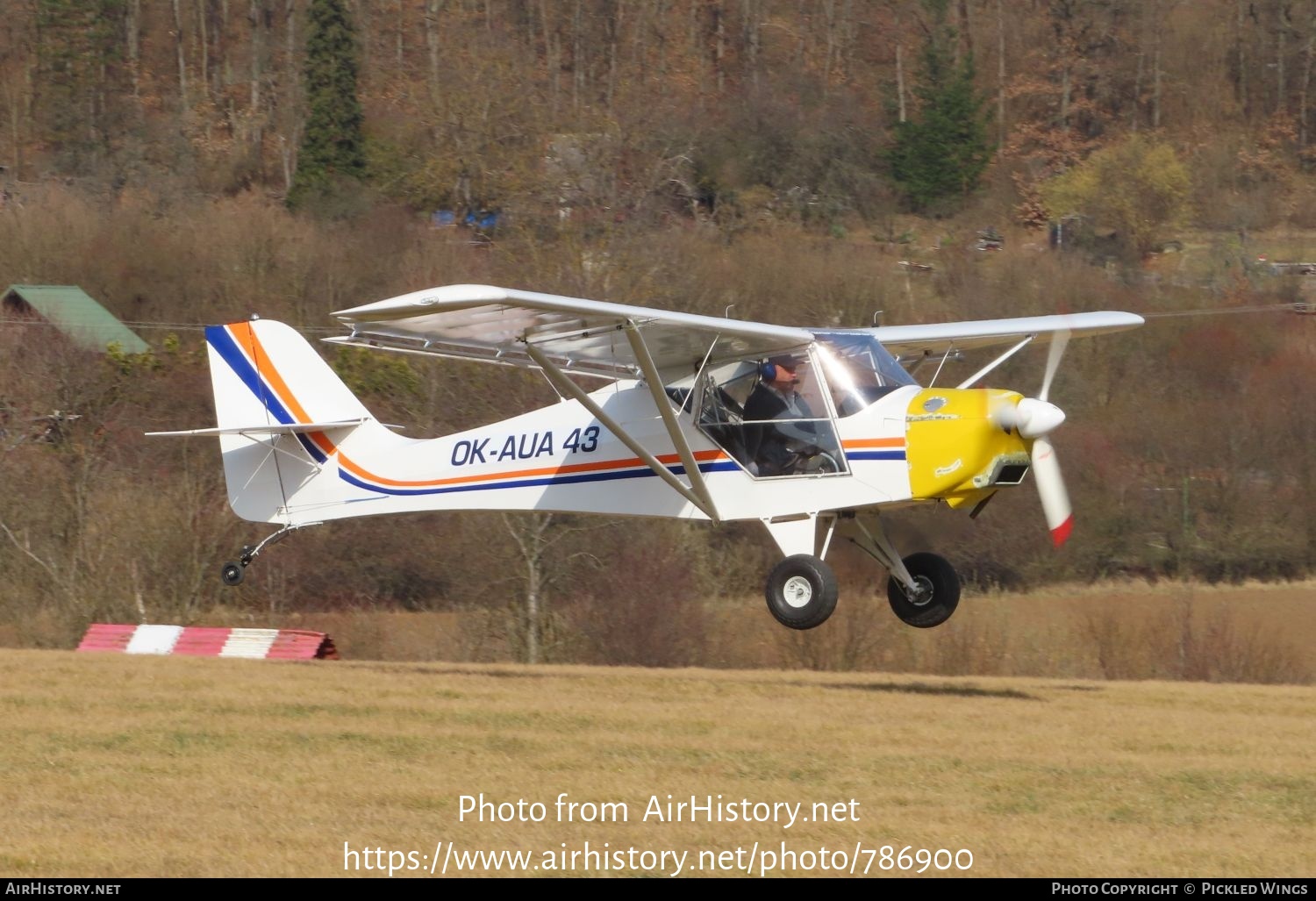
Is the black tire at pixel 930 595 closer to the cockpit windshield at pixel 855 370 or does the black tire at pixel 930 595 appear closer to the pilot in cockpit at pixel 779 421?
the pilot in cockpit at pixel 779 421

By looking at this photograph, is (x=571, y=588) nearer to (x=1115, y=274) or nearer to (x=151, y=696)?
(x=151, y=696)

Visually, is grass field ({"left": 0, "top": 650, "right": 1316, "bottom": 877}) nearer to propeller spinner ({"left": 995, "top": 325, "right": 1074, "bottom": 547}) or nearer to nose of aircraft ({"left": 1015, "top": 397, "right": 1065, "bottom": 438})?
propeller spinner ({"left": 995, "top": 325, "right": 1074, "bottom": 547})

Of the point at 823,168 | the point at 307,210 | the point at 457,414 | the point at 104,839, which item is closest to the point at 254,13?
the point at 307,210

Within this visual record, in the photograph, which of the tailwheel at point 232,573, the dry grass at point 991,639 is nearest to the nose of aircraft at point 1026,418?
the tailwheel at point 232,573

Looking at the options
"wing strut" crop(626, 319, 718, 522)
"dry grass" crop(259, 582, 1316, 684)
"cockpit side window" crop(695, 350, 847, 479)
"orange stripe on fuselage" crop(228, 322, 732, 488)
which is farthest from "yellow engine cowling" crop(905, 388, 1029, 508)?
"dry grass" crop(259, 582, 1316, 684)

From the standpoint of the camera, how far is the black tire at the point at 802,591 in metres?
12.4

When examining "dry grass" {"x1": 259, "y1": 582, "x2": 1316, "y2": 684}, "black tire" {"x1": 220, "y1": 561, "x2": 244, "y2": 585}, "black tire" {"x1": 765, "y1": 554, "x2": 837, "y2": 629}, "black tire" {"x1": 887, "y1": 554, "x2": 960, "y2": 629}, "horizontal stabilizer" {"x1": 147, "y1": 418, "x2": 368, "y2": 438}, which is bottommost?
"dry grass" {"x1": 259, "y1": 582, "x2": 1316, "y2": 684}

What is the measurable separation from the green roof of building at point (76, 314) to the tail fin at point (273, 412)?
20521mm

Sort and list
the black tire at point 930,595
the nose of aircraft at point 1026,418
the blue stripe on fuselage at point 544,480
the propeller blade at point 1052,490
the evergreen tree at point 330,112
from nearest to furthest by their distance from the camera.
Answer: the nose of aircraft at point 1026,418 → the propeller blade at point 1052,490 → the blue stripe on fuselage at point 544,480 → the black tire at point 930,595 → the evergreen tree at point 330,112

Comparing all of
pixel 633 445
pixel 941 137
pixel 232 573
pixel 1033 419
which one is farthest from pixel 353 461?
pixel 941 137

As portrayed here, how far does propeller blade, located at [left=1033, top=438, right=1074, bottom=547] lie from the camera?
12.1 meters

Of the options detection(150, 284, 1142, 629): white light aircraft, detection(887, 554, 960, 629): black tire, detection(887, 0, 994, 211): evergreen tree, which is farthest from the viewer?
detection(887, 0, 994, 211): evergreen tree

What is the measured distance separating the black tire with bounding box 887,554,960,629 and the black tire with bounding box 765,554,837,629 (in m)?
0.90

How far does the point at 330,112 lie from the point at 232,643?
121 ft
